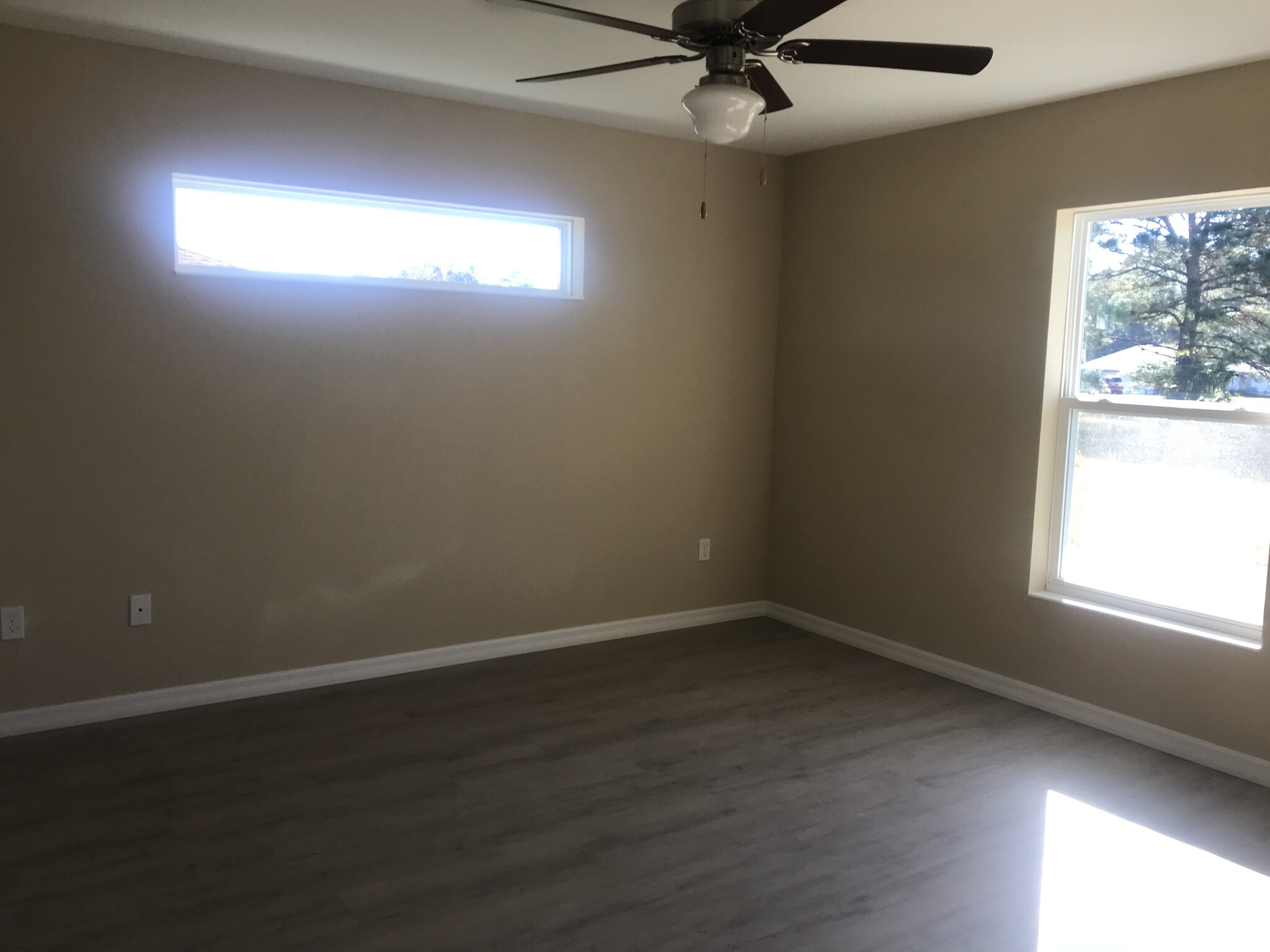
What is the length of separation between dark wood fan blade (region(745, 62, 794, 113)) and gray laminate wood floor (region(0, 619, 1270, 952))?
2.12 m

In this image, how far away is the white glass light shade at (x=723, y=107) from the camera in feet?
7.97

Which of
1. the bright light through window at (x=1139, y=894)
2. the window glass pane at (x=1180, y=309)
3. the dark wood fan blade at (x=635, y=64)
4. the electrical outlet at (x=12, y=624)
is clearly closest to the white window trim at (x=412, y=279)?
the electrical outlet at (x=12, y=624)

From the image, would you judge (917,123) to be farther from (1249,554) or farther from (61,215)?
(61,215)

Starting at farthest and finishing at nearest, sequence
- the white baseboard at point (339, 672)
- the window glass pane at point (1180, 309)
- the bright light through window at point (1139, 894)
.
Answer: the white baseboard at point (339, 672) → the window glass pane at point (1180, 309) → the bright light through window at point (1139, 894)

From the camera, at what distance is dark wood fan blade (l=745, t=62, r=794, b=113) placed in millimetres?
2523

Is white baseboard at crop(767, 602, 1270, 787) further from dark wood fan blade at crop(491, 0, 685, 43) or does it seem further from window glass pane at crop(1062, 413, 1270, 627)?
dark wood fan blade at crop(491, 0, 685, 43)

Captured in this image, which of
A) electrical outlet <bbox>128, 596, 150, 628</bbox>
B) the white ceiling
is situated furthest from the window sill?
electrical outlet <bbox>128, 596, 150, 628</bbox>

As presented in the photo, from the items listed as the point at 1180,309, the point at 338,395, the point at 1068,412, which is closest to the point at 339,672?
the point at 338,395

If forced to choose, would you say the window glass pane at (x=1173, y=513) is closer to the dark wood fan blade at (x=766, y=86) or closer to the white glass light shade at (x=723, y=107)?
the dark wood fan blade at (x=766, y=86)

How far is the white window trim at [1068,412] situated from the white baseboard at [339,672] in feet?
5.77

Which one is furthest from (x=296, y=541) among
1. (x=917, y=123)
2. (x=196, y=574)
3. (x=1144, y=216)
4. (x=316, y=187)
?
(x=1144, y=216)

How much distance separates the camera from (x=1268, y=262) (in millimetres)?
3324

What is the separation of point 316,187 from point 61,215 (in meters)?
0.91

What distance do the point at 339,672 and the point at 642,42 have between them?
9.08ft
